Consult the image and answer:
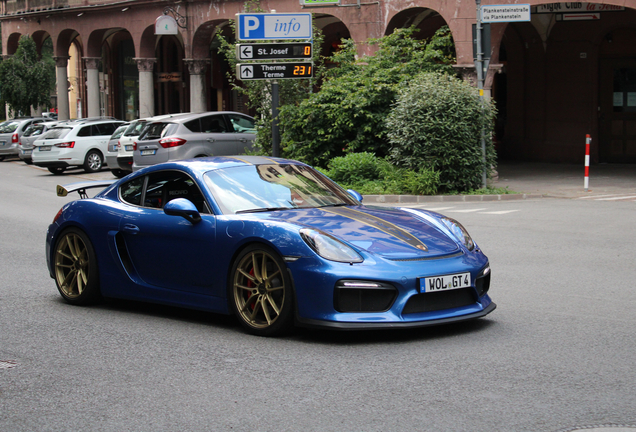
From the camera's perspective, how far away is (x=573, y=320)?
20.6 ft

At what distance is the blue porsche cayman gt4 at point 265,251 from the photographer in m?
5.54

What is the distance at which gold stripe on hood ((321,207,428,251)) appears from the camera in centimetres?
588

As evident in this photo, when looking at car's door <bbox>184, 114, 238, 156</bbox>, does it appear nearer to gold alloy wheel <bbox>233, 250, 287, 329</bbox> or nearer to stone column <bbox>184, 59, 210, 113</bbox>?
stone column <bbox>184, 59, 210, 113</bbox>

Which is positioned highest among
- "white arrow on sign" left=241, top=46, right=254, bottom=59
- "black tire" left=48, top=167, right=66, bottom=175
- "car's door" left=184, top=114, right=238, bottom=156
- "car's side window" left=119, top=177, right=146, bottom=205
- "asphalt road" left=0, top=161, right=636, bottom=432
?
"white arrow on sign" left=241, top=46, right=254, bottom=59

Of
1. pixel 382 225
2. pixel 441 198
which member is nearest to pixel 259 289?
pixel 382 225

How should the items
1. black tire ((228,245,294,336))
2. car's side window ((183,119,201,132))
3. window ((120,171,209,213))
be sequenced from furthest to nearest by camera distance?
car's side window ((183,119,201,132)) < window ((120,171,209,213)) < black tire ((228,245,294,336))

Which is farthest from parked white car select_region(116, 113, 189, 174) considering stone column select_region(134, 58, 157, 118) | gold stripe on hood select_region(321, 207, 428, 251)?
gold stripe on hood select_region(321, 207, 428, 251)

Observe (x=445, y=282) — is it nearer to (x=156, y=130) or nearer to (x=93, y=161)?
(x=156, y=130)

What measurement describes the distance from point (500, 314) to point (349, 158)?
12404mm

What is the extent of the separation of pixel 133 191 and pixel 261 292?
73.9 inches

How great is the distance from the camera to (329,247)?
563 cm

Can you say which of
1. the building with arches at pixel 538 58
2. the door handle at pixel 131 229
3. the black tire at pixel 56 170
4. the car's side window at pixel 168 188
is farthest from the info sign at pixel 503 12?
the black tire at pixel 56 170

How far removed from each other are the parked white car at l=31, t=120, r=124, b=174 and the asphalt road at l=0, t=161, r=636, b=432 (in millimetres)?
19479

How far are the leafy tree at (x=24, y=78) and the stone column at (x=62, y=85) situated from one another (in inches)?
72.0
